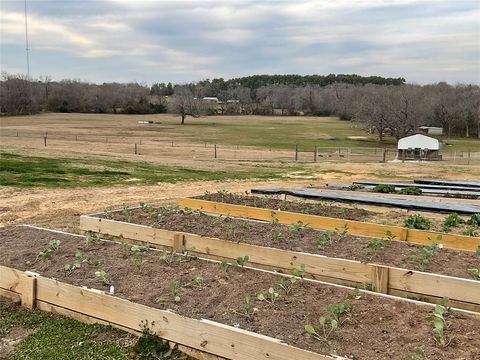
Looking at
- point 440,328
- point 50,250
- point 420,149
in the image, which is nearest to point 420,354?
point 440,328

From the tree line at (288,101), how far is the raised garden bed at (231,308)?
203 ft

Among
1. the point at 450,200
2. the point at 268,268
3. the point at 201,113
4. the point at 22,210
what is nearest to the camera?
the point at 268,268

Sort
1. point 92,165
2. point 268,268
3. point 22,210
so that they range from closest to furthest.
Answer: point 268,268 < point 22,210 < point 92,165

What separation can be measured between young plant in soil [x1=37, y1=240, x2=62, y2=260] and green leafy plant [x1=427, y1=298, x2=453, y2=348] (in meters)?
4.22

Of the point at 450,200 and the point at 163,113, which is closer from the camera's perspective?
the point at 450,200

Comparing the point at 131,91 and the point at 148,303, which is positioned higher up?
the point at 131,91

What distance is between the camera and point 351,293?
4512 millimetres

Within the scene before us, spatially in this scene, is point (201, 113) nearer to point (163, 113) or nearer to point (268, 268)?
point (163, 113)

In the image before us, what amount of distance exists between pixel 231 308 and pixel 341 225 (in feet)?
12.9

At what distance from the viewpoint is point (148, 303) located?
4426 mm

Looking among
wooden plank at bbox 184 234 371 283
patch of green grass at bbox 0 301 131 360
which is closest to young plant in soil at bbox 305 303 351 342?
wooden plank at bbox 184 234 371 283

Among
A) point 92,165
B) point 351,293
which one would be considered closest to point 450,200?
point 351,293

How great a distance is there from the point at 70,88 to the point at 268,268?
124 metres

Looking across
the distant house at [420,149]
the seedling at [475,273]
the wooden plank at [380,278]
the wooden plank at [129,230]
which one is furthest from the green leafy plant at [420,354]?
the distant house at [420,149]
